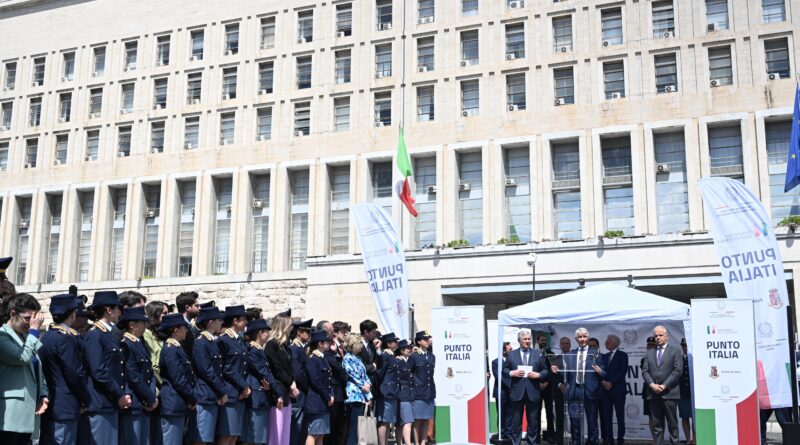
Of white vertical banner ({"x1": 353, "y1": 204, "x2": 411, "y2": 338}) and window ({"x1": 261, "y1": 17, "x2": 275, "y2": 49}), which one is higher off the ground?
→ window ({"x1": 261, "y1": 17, "x2": 275, "y2": 49})

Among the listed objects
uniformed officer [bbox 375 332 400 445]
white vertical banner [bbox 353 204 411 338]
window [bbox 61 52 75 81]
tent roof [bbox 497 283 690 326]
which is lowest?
uniformed officer [bbox 375 332 400 445]

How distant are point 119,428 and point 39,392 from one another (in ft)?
3.76

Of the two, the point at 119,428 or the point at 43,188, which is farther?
the point at 43,188

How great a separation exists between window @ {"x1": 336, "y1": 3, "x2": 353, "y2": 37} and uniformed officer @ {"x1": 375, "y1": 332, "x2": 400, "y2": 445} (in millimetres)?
27201

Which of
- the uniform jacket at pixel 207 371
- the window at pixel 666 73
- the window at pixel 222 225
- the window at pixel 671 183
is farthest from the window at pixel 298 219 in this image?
the uniform jacket at pixel 207 371

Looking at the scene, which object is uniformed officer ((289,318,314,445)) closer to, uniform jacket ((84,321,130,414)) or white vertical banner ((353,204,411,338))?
uniform jacket ((84,321,130,414))

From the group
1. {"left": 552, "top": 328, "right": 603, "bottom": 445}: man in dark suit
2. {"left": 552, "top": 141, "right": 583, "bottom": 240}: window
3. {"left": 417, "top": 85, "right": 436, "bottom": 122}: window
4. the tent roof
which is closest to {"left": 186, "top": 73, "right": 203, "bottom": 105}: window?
{"left": 417, "top": 85, "right": 436, "bottom": 122}: window

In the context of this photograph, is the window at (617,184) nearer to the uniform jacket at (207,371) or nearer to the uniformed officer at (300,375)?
the uniformed officer at (300,375)

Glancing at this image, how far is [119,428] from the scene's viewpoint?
8.39 meters

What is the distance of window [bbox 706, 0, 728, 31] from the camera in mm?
32500

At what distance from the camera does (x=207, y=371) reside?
9516mm

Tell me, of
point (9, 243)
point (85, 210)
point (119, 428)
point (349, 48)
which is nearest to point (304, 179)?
point (349, 48)

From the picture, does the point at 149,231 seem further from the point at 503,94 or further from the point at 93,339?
the point at 93,339

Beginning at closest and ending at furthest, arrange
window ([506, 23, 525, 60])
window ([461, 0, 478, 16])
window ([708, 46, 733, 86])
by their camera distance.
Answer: window ([708, 46, 733, 86]), window ([506, 23, 525, 60]), window ([461, 0, 478, 16])
